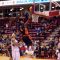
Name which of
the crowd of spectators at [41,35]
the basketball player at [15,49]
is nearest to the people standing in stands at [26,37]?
the crowd of spectators at [41,35]

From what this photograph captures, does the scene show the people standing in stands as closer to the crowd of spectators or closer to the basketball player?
the crowd of spectators

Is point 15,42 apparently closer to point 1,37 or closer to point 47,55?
point 1,37

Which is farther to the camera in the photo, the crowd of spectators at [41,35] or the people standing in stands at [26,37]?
the people standing in stands at [26,37]

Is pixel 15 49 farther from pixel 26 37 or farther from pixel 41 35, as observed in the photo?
pixel 41 35

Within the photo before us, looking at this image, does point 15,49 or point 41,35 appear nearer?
point 41,35

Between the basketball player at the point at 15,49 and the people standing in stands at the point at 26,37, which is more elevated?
the people standing in stands at the point at 26,37

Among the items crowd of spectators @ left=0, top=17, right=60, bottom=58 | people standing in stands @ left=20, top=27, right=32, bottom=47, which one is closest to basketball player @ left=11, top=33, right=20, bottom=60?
crowd of spectators @ left=0, top=17, right=60, bottom=58

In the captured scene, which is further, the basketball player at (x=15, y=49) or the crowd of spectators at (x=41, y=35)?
the basketball player at (x=15, y=49)

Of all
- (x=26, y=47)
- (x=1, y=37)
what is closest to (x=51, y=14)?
(x=26, y=47)

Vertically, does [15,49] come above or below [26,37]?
below

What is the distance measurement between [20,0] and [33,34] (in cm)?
77

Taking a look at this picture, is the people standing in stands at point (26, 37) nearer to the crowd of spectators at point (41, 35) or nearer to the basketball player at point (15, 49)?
the crowd of spectators at point (41, 35)

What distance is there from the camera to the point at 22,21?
6.00 meters

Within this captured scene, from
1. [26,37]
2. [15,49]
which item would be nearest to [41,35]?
[26,37]
